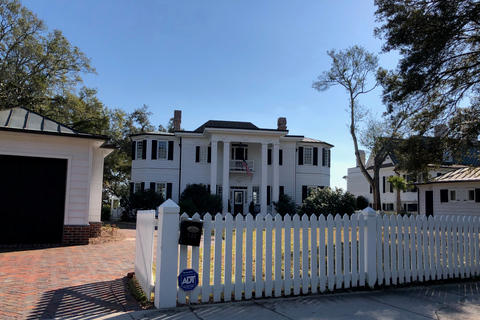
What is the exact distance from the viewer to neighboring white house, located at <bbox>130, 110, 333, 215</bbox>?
26938mm

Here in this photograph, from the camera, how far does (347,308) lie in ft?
15.9

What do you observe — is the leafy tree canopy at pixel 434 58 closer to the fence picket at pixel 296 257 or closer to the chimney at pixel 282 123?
the fence picket at pixel 296 257

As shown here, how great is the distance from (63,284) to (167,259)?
2.57 meters

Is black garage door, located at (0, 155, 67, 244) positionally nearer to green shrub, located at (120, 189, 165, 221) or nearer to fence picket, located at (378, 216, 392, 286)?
fence picket, located at (378, 216, 392, 286)

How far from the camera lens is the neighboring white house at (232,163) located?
26938mm

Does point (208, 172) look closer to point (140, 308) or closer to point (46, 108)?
point (46, 108)

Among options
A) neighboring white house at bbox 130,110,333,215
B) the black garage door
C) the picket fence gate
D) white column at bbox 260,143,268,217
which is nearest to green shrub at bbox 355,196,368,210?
neighboring white house at bbox 130,110,333,215

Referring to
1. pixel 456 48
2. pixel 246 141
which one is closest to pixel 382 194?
pixel 246 141

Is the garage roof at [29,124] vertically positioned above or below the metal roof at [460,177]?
above

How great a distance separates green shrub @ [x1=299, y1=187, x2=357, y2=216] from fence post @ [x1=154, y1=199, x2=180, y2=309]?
742 inches

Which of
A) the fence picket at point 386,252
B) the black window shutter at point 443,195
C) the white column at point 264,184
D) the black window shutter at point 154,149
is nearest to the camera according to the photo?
the fence picket at point 386,252

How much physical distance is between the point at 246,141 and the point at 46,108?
51.8 ft

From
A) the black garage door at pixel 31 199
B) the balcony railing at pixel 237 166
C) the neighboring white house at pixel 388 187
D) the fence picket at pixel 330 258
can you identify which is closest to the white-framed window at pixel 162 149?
the balcony railing at pixel 237 166

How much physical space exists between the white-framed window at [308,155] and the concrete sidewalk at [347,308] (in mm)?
24230
